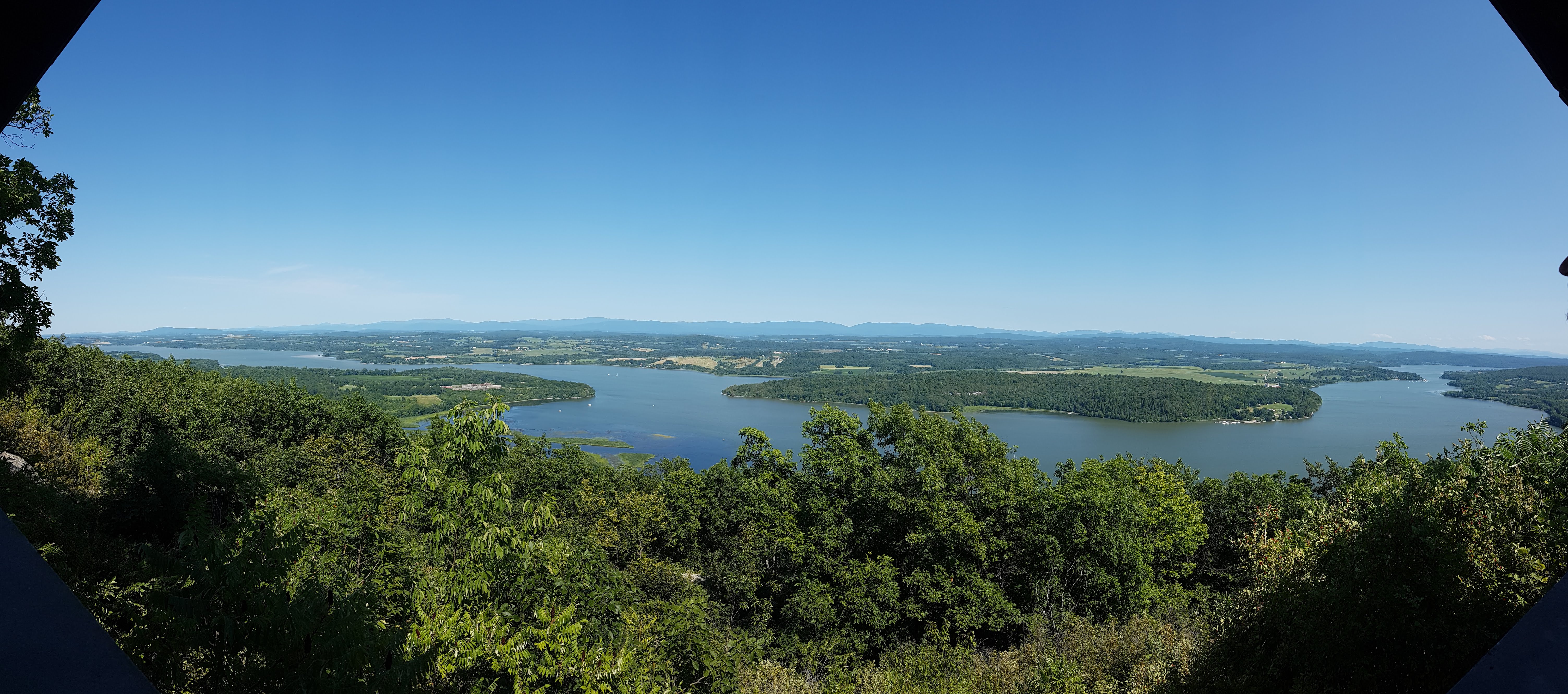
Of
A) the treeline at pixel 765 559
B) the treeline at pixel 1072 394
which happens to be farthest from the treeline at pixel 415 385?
the treeline at pixel 765 559

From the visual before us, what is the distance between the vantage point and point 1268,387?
97.1 meters

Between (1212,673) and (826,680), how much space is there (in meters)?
5.46

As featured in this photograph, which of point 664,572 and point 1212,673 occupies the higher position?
point 1212,673

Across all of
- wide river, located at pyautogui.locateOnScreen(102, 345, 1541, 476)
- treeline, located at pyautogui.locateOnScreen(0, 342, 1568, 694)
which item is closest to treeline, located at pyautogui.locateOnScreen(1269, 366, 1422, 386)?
wide river, located at pyautogui.locateOnScreen(102, 345, 1541, 476)

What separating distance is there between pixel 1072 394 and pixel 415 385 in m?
96.5

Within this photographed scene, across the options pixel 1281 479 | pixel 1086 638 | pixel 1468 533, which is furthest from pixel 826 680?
pixel 1281 479

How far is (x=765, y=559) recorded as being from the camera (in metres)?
17.5

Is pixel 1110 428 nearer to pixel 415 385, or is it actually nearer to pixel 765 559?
pixel 765 559

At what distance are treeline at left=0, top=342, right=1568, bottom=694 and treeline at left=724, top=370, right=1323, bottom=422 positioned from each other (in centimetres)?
5405

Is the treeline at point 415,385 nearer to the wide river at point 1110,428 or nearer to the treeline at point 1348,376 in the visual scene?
the wide river at point 1110,428

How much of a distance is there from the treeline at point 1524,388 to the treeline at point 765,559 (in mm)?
46669

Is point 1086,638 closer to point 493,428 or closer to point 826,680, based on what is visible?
point 826,680

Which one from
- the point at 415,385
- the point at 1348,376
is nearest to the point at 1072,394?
the point at 1348,376

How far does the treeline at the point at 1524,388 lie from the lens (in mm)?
55250
